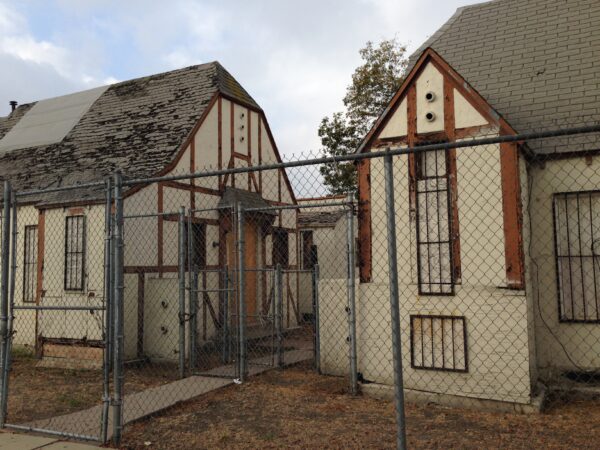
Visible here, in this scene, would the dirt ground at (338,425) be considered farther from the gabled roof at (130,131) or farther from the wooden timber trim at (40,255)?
the gabled roof at (130,131)

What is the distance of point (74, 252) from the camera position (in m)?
10.8

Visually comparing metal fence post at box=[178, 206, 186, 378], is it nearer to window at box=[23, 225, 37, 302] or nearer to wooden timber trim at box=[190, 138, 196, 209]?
wooden timber trim at box=[190, 138, 196, 209]

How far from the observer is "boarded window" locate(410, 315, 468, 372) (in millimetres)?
6863

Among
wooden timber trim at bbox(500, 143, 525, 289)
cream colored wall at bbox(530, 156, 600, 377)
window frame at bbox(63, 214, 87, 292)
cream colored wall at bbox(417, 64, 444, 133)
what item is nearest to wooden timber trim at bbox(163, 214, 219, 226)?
window frame at bbox(63, 214, 87, 292)

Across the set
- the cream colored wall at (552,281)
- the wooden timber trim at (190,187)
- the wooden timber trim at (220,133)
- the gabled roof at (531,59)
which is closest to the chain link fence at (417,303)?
the cream colored wall at (552,281)

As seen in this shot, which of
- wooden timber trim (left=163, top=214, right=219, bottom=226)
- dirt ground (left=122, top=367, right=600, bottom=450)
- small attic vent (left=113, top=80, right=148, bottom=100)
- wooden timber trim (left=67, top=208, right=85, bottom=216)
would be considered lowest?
dirt ground (left=122, top=367, right=600, bottom=450)

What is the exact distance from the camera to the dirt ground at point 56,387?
714cm

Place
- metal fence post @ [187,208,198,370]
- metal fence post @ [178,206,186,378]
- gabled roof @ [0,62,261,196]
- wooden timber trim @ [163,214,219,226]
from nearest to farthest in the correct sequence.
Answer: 1. metal fence post @ [178,206,186,378]
2. metal fence post @ [187,208,198,370]
3. wooden timber trim @ [163,214,219,226]
4. gabled roof @ [0,62,261,196]

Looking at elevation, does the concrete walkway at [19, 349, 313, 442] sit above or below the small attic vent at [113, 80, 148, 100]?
below

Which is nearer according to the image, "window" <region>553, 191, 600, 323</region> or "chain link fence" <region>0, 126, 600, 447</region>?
"chain link fence" <region>0, 126, 600, 447</region>

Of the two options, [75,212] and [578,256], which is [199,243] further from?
[578,256]

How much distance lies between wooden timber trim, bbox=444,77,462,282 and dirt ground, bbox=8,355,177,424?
5365 millimetres

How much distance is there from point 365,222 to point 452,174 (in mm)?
1419

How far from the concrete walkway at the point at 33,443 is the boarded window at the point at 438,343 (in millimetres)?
4269
